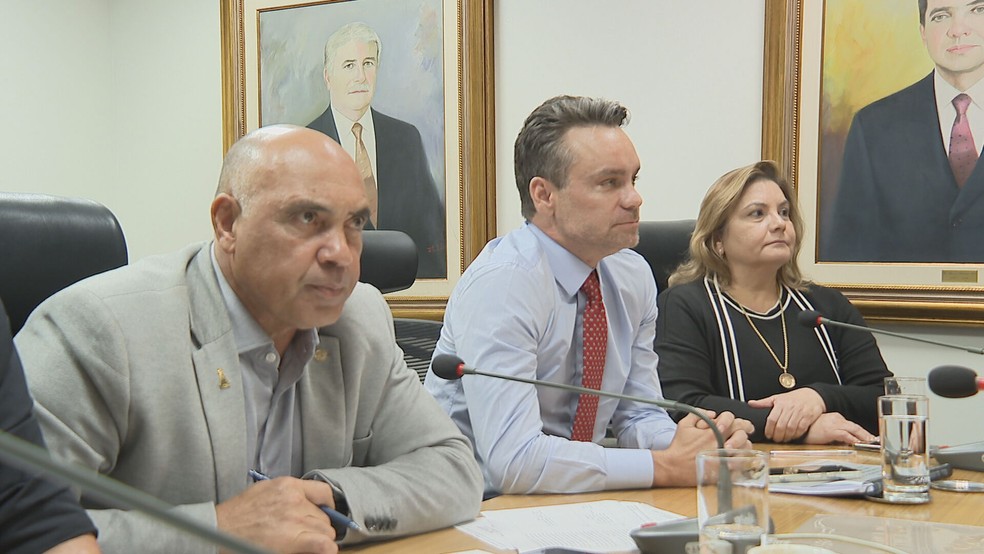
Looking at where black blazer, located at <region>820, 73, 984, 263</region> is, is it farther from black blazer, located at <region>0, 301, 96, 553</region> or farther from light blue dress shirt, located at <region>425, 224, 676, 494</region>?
black blazer, located at <region>0, 301, 96, 553</region>

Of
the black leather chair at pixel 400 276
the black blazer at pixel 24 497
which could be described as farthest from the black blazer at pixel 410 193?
the black blazer at pixel 24 497

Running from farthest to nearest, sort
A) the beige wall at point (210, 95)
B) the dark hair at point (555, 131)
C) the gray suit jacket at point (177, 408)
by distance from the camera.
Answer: the beige wall at point (210, 95) < the dark hair at point (555, 131) < the gray suit jacket at point (177, 408)

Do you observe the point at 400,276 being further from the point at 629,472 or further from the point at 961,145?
the point at 961,145

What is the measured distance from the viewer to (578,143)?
6.93 feet

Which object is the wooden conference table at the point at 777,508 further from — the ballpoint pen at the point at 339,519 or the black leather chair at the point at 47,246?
the black leather chair at the point at 47,246

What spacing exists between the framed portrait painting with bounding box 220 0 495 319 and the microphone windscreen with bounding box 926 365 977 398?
7.82 feet

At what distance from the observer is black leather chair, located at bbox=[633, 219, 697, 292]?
2818 mm

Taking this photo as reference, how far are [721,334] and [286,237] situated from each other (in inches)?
61.0

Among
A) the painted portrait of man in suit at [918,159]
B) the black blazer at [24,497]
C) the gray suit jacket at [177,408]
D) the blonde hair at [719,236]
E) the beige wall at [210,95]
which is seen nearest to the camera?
the black blazer at [24,497]

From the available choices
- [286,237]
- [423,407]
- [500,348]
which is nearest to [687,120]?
[500,348]

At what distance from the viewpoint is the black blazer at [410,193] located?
392 centimetres

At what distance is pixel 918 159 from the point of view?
3.16 m

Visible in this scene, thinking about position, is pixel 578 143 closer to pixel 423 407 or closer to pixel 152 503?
pixel 423 407

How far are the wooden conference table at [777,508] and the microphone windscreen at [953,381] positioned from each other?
172 millimetres
